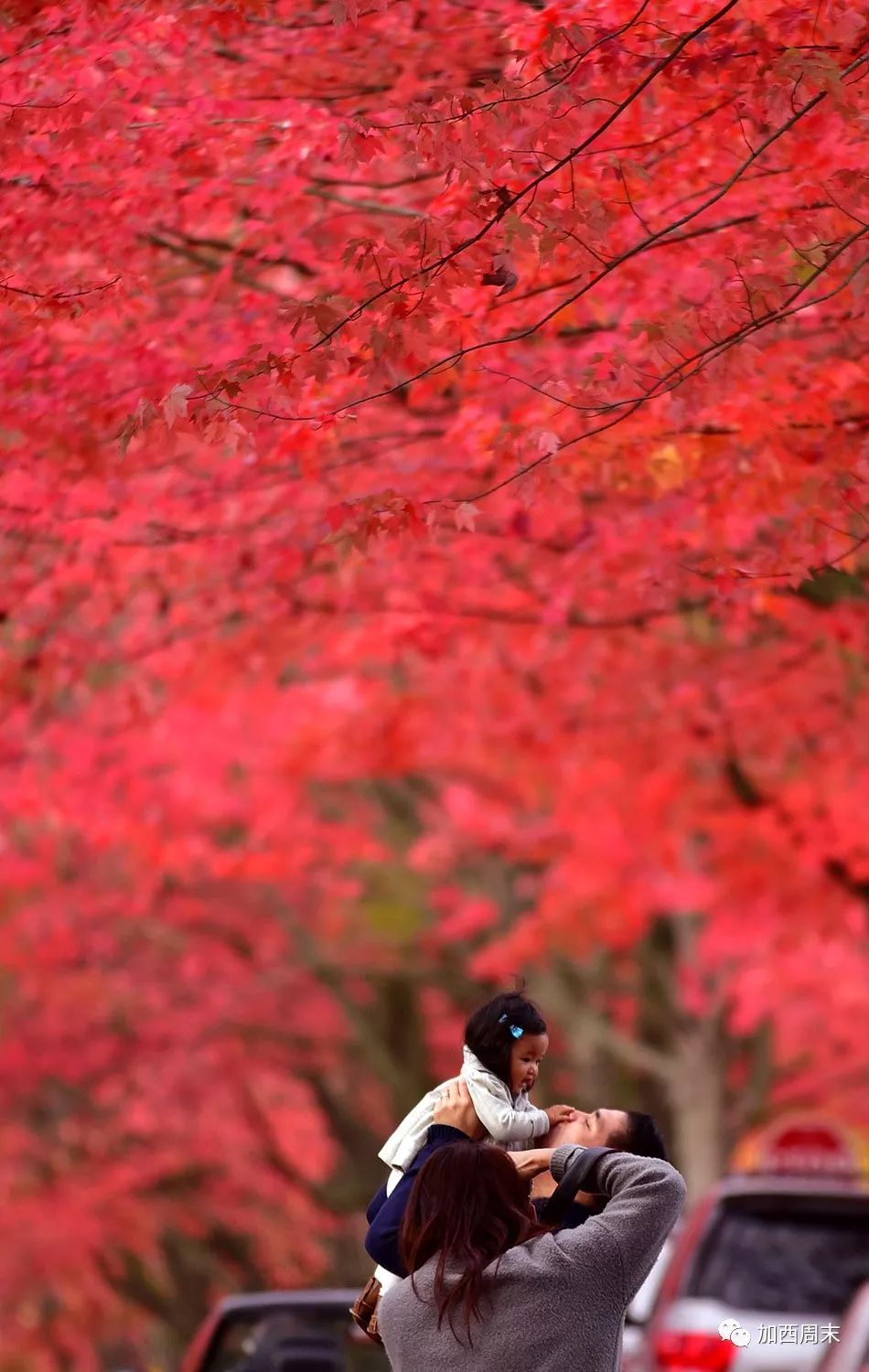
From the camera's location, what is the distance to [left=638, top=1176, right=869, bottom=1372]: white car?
970 cm

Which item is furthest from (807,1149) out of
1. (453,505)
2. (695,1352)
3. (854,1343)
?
(453,505)

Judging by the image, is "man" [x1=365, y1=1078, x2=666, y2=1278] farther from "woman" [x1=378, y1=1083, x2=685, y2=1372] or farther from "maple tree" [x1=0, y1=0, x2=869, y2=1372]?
"maple tree" [x1=0, y1=0, x2=869, y2=1372]

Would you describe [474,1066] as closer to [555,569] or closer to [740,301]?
[740,301]

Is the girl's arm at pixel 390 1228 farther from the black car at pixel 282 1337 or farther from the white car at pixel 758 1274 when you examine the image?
the white car at pixel 758 1274

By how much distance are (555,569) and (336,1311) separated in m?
3.64

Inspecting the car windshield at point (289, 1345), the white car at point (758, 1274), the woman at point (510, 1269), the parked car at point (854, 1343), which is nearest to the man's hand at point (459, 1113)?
the woman at point (510, 1269)

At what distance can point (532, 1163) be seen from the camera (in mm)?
4523

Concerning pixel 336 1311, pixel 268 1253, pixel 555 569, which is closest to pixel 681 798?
pixel 555 569

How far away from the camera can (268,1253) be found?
2667cm

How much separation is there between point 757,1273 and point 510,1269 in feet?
19.6

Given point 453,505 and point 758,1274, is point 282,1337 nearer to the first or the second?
point 758,1274

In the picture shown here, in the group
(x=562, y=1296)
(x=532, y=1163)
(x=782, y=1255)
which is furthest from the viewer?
(x=782, y=1255)

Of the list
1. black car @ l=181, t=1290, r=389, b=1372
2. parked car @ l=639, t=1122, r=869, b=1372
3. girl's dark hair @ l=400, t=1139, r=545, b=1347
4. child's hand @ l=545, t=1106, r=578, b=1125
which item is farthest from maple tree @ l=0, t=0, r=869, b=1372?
black car @ l=181, t=1290, r=389, b=1372

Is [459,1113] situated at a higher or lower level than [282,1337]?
higher
